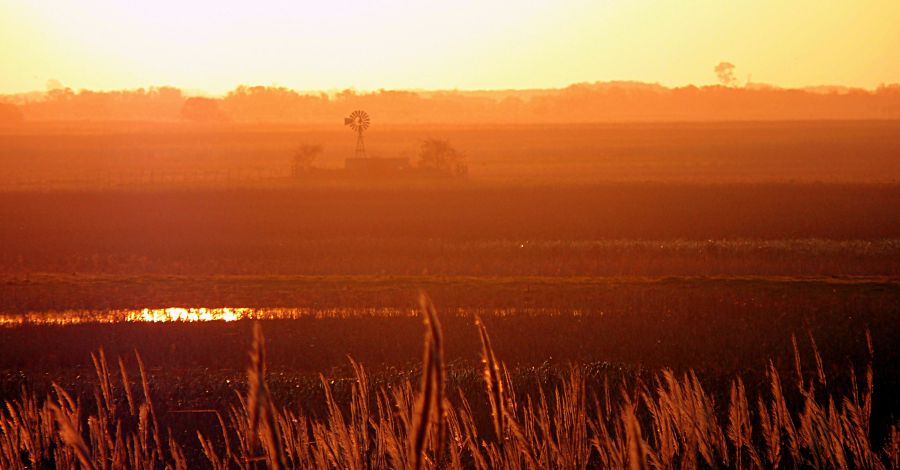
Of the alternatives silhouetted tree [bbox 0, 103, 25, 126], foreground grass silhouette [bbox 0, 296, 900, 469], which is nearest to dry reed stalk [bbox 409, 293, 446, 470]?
foreground grass silhouette [bbox 0, 296, 900, 469]

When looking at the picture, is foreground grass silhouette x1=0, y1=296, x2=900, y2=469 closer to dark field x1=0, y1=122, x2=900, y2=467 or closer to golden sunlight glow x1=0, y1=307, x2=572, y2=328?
dark field x1=0, y1=122, x2=900, y2=467

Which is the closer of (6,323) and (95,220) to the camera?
(6,323)

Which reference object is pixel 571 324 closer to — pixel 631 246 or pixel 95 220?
pixel 631 246

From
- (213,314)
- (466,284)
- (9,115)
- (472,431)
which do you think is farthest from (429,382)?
(9,115)

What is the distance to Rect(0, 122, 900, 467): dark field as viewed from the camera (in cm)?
1552

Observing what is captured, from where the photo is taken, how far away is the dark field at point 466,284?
15.5m

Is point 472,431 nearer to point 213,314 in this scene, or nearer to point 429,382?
point 429,382

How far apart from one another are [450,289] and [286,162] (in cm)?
8010

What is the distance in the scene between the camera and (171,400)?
14633mm

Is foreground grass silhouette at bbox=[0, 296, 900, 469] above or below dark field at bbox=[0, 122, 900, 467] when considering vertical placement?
above

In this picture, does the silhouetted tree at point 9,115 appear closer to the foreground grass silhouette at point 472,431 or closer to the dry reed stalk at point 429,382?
the foreground grass silhouette at point 472,431

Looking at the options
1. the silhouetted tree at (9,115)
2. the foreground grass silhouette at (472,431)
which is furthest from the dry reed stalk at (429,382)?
the silhouetted tree at (9,115)

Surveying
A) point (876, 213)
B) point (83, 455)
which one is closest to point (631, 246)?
point (876, 213)

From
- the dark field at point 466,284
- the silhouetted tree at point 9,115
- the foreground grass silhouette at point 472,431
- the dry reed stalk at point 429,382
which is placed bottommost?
the silhouetted tree at point 9,115
